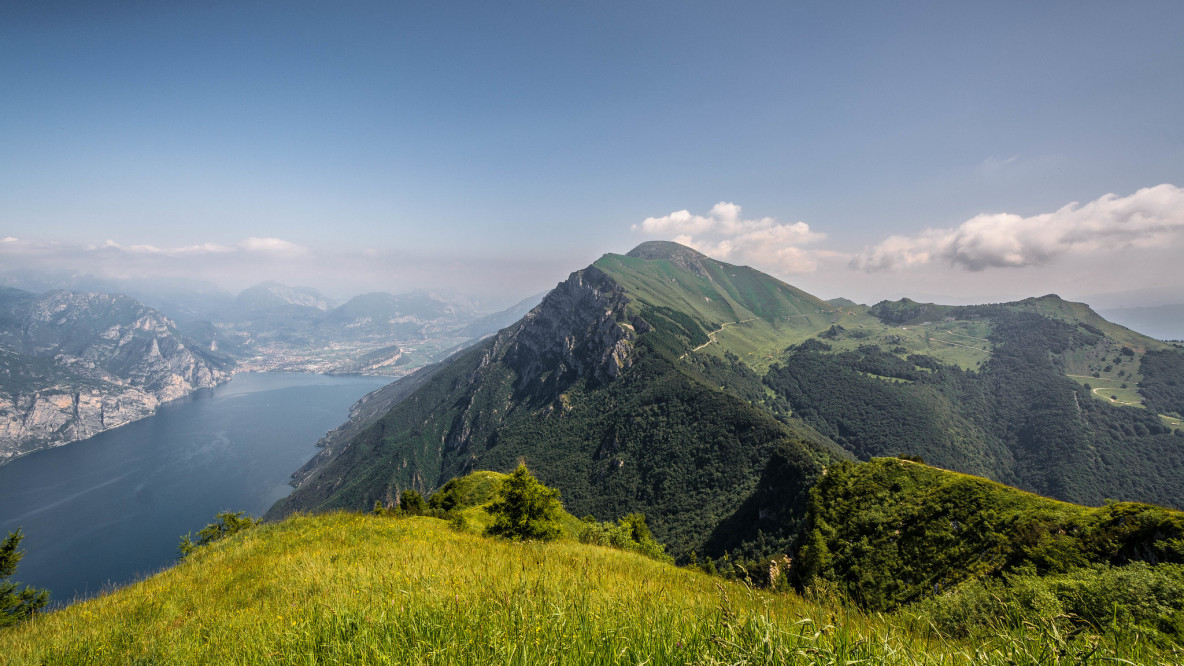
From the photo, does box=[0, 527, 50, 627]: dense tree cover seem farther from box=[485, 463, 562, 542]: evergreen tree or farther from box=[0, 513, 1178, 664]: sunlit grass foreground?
box=[0, 513, 1178, 664]: sunlit grass foreground

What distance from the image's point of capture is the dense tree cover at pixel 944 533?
1602cm

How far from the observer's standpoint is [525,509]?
24.8 m

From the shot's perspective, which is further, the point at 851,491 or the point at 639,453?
the point at 639,453

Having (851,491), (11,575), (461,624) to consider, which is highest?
(461,624)

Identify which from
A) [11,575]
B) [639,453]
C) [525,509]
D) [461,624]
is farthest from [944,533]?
[639,453]

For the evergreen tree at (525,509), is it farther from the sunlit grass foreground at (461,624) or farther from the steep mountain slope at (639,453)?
the steep mountain slope at (639,453)

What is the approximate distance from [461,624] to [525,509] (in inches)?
921

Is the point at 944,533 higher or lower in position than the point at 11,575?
higher

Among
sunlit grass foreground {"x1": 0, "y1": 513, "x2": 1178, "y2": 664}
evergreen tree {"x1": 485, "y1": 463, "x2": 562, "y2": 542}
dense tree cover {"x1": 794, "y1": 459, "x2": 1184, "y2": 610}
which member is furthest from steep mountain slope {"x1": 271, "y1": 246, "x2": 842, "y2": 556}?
sunlit grass foreground {"x1": 0, "y1": 513, "x2": 1178, "y2": 664}

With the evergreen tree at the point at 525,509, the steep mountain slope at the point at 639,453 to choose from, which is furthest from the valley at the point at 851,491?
the evergreen tree at the point at 525,509

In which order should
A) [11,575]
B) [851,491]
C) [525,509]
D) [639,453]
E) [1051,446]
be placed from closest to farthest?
[11,575]
[525,509]
[851,491]
[639,453]
[1051,446]

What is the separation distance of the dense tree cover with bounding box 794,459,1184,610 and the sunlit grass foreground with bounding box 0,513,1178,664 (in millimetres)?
7944

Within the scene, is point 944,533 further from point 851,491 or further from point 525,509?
point 525,509

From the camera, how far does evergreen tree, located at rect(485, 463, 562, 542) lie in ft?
77.2
